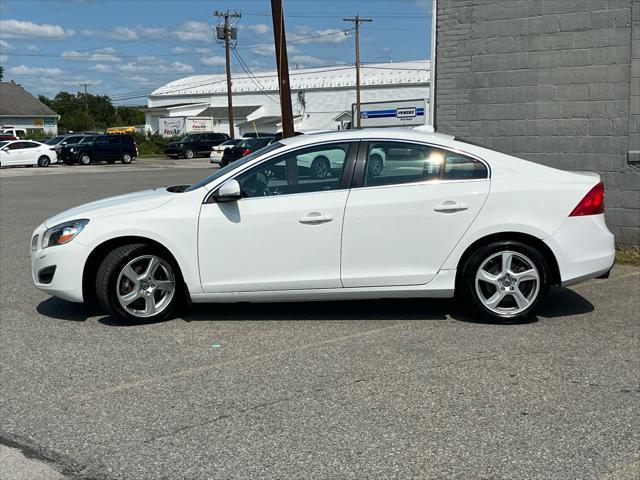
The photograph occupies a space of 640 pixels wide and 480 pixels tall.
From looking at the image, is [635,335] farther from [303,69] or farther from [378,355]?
[303,69]

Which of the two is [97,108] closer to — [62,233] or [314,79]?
[314,79]

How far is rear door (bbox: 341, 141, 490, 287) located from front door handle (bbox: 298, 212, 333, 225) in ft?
0.53

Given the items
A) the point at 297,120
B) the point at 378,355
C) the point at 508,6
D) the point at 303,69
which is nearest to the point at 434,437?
the point at 378,355

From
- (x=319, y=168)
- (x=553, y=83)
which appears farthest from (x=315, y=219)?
(x=553, y=83)

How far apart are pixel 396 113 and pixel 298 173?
885 inches

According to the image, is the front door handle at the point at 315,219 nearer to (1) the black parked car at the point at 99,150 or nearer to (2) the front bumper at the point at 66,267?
(2) the front bumper at the point at 66,267

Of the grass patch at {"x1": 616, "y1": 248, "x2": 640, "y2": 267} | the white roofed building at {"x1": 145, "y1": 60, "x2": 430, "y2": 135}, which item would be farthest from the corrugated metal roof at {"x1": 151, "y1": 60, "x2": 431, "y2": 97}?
the grass patch at {"x1": 616, "y1": 248, "x2": 640, "y2": 267}

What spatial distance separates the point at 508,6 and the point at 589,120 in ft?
6.06

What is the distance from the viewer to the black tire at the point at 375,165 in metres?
6.18

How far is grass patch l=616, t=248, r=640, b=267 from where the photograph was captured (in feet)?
28.8

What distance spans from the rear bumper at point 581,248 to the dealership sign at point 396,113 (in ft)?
68.9

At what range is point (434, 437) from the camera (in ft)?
13.1

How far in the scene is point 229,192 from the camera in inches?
237

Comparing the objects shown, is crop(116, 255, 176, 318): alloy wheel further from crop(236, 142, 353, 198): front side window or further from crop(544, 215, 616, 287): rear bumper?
crop(544, 215, 616, 287): rear bumper
